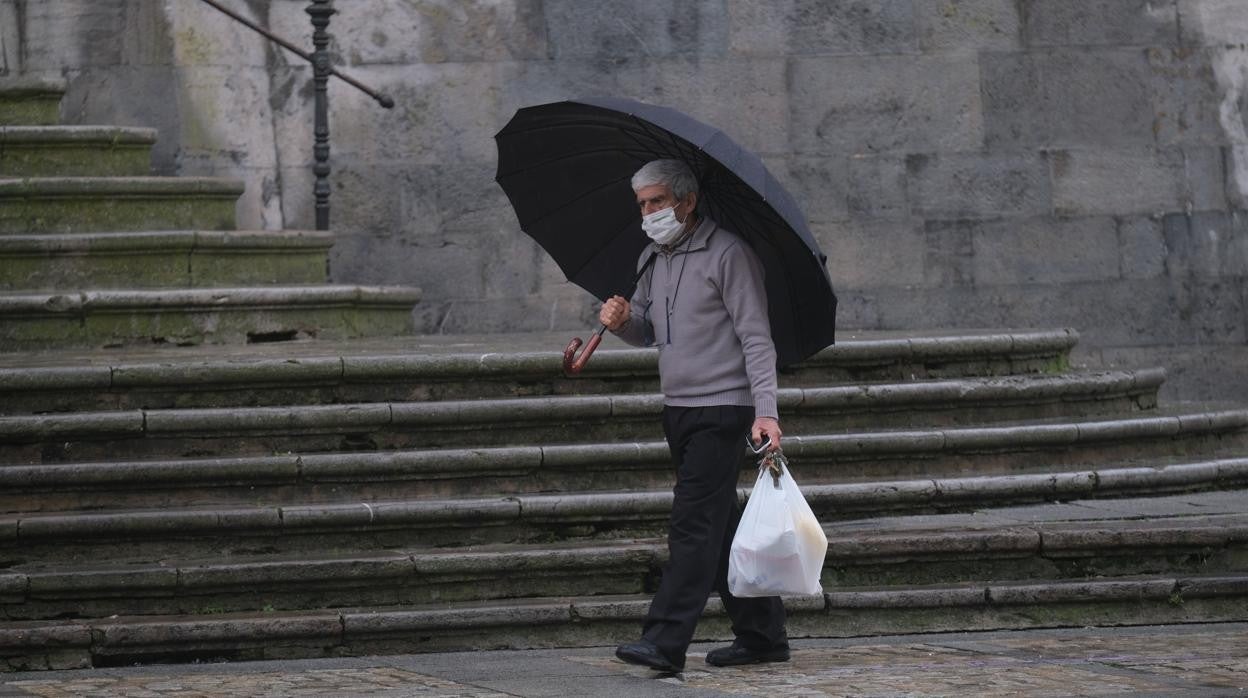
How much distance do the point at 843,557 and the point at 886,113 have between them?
5646mm

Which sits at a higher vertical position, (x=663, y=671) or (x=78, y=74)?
(x=78, y=74)

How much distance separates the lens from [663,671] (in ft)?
19.4

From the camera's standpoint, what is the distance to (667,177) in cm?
609

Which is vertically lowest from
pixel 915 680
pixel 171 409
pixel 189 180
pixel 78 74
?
Answer: pixel 915 680

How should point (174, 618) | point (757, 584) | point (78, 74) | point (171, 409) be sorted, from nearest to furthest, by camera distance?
point (757, 584)
point (174, 618)
point (171, 409)
point (78, 74)

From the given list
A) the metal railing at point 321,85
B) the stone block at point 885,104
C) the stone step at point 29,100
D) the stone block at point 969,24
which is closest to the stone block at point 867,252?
the stone block at point 885,104

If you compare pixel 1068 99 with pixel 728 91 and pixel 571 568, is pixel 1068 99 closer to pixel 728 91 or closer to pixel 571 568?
pixel 728 91

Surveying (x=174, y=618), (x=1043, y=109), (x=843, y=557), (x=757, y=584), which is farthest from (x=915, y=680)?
(x=1043, y=109)

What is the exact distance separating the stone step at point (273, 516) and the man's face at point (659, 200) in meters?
1.83

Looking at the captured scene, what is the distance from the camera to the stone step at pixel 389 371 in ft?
26.2

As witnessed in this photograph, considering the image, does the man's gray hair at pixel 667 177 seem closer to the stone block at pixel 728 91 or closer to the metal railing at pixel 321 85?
the metal railing at pixel 321 85

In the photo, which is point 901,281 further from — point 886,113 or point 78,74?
point 78,74

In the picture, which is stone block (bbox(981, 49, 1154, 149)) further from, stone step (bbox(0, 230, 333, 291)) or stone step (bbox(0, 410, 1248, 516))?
stone step (bbox(0, 230, 333, 291))

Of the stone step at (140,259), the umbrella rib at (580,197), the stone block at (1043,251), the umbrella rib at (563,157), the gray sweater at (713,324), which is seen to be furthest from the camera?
the stone block at (1043,251)
